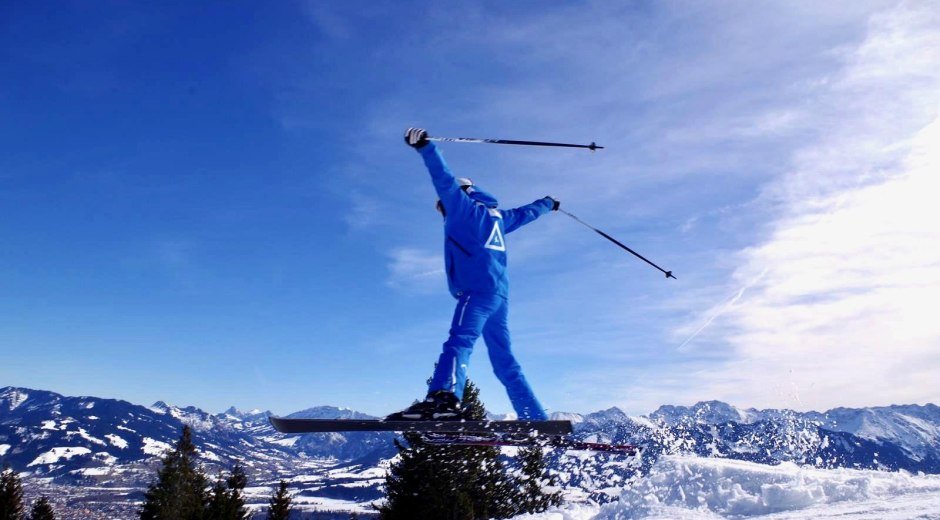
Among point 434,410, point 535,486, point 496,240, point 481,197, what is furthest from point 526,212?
point 535,486

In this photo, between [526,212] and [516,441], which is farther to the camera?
[526,212]

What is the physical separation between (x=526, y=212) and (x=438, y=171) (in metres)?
1.96

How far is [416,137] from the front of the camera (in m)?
6.34

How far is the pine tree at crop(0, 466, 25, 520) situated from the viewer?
4466 centimetres

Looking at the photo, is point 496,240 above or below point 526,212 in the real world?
below

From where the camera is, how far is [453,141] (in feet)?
22.4

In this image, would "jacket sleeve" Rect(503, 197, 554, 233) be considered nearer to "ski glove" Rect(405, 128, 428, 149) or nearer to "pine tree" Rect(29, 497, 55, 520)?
"ski glove" Rect(405, 128, 428, 149)

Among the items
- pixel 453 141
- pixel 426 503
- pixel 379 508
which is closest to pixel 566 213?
pixel 453 141

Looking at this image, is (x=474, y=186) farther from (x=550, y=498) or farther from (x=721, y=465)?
(x=550, y=498)

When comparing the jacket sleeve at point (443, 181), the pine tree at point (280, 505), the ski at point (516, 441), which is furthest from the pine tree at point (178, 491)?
the jacket sleeve at point (443, 181)

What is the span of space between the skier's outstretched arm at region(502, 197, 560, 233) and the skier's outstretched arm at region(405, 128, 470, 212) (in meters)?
1.04

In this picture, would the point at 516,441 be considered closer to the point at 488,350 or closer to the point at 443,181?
the point at 488,350

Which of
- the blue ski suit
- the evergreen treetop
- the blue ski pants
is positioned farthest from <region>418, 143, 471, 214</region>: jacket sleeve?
the evergreen treetop

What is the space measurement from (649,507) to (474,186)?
192 inches
